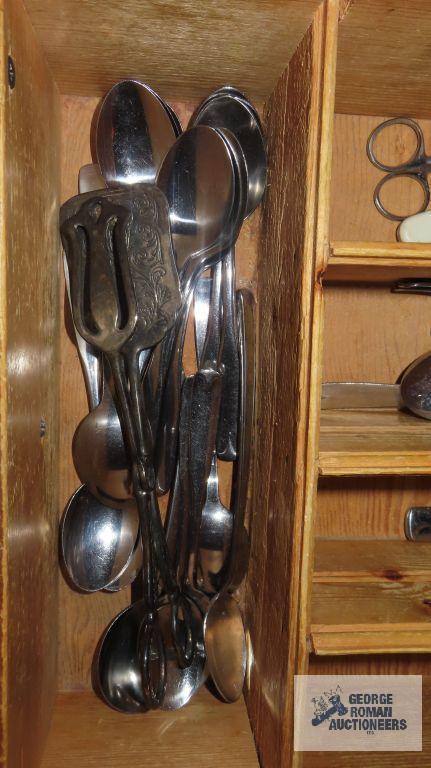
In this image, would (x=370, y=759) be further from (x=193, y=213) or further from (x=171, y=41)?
(x=171, y=41)

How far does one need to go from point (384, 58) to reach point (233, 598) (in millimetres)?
757

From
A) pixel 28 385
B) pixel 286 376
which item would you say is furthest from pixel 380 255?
pixel 28 385

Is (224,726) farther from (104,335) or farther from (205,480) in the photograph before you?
(104,335)

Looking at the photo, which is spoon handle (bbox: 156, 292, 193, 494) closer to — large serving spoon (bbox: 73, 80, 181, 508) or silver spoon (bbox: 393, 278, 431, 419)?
large serving spoon (bbox: 73, 80, 181, 508)

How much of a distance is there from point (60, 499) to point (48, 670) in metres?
0.24

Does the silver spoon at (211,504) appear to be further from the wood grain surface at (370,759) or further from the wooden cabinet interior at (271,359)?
the wood grain surface at (370,759)

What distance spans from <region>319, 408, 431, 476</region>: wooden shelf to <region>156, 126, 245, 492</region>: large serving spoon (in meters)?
0.21

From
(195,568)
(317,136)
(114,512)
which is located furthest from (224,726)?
(317,136)

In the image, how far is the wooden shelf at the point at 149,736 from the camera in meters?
0.90

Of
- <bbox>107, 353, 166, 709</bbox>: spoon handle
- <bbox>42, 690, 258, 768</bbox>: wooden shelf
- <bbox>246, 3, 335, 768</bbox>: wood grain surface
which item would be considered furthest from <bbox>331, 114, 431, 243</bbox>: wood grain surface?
<bbox>42, 690, 258, 768</bbox>: wooden shelf

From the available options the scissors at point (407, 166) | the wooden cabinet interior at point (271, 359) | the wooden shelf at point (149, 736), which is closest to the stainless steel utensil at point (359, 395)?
the wooden cabinet interior at point (271, 359)

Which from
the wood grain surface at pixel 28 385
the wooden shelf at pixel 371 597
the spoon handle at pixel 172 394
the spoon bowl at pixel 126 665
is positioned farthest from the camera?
the spoon bowl at pixel 126 665

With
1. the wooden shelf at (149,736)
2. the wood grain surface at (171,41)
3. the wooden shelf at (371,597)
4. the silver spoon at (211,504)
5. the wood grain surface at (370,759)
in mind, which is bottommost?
the wood grain surface at (370,759)

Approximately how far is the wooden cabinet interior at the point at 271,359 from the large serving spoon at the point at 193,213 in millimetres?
67
